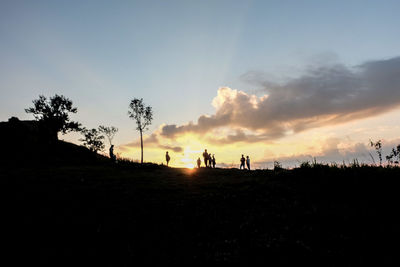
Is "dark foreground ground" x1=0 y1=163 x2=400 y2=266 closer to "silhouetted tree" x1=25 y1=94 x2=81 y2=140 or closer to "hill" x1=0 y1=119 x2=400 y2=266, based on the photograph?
"hill" x1=0 y1=119 x2=400 y2=266

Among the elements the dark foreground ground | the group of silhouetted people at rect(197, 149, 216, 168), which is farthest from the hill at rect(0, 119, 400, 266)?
the group of silhouetted people at rect(197, 149, 216, 168)

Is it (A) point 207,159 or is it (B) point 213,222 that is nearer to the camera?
(B) point 213,222

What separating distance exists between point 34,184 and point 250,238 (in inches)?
726

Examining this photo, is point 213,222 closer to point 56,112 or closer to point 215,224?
point 215,224

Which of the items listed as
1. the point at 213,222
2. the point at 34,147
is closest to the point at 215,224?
the point at 213,222

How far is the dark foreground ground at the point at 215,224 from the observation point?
30.1 ft

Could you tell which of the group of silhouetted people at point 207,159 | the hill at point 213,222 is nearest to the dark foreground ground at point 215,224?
the hill at point 213,222

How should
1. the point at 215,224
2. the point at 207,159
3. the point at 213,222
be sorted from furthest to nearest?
the point at 207,159
the point at 213,222
the point at 215,224

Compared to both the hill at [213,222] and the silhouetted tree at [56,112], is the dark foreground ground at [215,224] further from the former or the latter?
the silhouetted tree at [56,112]

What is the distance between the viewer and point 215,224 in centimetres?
1173

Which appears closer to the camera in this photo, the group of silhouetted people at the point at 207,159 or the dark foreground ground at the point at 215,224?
the dark foreground ground at the point at 215,224

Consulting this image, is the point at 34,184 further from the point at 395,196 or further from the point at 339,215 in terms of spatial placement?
the point at 395,196

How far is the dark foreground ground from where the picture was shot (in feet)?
30.1

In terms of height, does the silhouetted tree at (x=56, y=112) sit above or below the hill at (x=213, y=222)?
above
